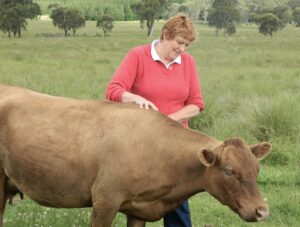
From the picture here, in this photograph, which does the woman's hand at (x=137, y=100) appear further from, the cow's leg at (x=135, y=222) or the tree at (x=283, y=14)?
the tree at (x=283, y=14)

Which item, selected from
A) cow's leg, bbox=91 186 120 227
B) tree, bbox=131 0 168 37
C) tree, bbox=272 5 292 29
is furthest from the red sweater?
tree, bbox=272 5 292 29

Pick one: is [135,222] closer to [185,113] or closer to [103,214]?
[103,214]

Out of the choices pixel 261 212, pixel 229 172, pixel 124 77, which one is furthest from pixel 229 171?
pixel 124 77

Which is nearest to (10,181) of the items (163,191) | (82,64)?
(163,191)

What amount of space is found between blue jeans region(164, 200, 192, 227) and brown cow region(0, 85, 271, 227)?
72cm

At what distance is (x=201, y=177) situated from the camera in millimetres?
4820

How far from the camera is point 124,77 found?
5.44 m

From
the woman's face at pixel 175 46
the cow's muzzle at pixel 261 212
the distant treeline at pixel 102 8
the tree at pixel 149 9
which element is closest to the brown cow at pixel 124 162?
the cow's muzzle at pixel 261 212

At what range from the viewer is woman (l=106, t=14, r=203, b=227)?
5305 millimetres

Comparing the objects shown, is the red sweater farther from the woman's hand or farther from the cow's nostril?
the cow's nostril

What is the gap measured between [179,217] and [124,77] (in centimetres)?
153

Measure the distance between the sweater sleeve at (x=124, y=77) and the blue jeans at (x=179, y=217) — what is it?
4.33 feet

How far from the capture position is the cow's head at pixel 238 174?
4.43 meters

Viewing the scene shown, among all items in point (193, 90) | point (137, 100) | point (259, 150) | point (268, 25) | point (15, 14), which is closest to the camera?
point (259, 150)
